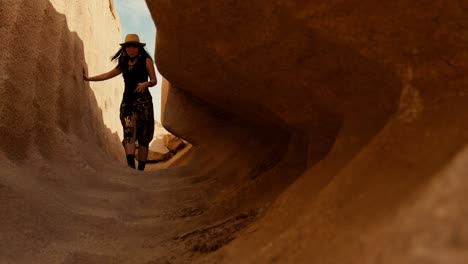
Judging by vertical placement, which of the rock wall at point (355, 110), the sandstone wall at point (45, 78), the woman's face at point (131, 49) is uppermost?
the rock wall at point (355, 110)

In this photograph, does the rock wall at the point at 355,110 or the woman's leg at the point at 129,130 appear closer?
the rock wall at the point at 355,110

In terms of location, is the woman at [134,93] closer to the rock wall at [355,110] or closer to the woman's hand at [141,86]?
the woman's hand at [141,86]

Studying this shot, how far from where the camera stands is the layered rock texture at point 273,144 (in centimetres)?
66

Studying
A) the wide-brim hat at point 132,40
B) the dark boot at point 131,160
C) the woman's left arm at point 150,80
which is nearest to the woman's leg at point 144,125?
the dark boot at point 131,160

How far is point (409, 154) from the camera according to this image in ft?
2.44

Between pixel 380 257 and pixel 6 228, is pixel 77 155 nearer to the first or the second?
pixel 6 228

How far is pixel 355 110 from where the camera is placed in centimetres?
108

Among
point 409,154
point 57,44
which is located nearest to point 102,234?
point 409,154

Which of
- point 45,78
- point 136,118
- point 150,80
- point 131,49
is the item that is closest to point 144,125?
point 136,118

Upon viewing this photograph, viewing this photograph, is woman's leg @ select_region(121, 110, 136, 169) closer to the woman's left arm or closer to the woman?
the woman

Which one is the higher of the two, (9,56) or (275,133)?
(9,56)

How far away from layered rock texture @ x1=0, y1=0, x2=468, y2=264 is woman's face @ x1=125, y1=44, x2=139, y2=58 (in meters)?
0.42

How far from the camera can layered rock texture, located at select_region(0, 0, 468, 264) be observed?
2.16 ft

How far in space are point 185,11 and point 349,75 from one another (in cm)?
61
